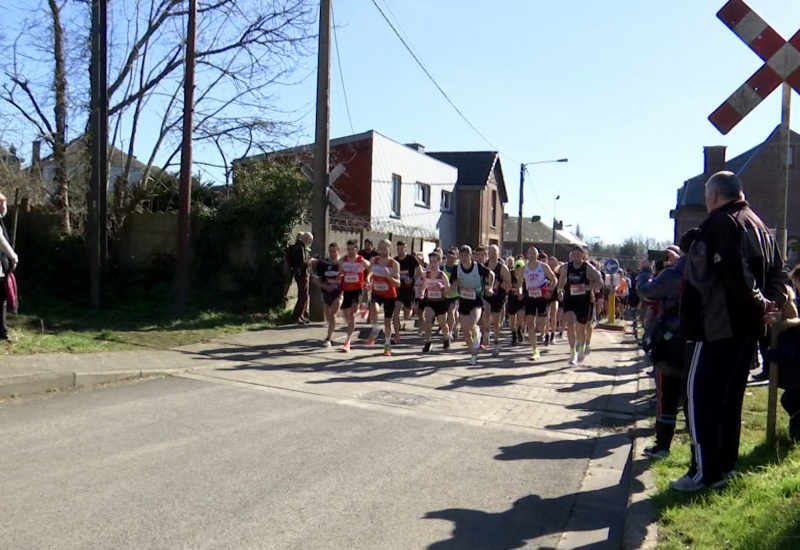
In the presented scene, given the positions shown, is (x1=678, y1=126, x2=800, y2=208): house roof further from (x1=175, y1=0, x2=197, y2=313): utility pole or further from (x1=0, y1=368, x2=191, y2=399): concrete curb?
(x1=0, y1=368, x2=191, y2=399): concrete curb

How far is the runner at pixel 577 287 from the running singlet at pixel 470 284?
4.30ft

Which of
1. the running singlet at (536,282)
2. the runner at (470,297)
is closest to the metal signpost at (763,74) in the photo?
the runner at (470,297)

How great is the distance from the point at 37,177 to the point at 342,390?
36.9 ft

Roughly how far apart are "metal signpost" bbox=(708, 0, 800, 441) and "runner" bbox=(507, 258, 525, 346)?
7447 millimetres

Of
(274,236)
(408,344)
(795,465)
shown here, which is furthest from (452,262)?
(795,465)

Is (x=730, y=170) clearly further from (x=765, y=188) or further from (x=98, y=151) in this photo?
(x=98, y=151)

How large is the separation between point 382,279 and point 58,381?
5673 millimetres

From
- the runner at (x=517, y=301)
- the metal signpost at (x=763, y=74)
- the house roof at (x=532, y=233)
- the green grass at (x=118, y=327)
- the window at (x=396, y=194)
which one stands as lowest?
the green grass at (x=118, y=327)

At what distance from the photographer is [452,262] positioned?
530 inches

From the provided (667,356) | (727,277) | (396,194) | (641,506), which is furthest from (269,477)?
(396,194)

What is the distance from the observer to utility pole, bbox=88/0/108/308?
41.8 feet

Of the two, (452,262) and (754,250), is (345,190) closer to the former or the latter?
(452,262)

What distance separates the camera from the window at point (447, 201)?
33625 mm

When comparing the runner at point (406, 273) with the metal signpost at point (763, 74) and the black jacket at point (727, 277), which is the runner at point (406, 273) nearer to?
the metal signpost at point (763, 74)
